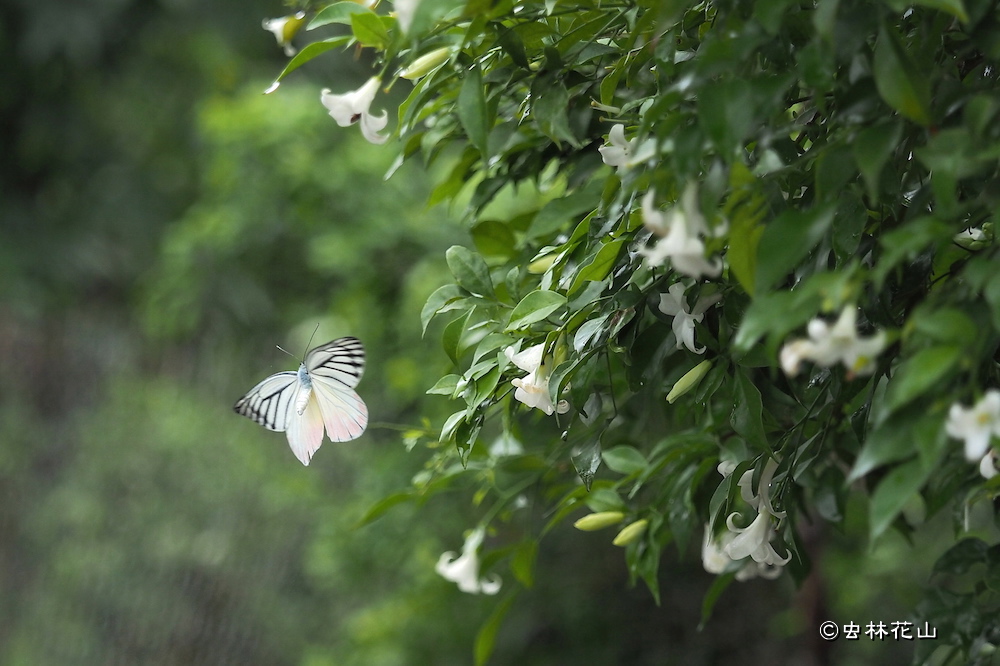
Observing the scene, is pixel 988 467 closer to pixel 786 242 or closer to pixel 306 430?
pixel 786 242

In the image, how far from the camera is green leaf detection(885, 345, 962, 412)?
36 cm

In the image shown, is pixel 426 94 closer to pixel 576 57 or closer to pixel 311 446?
pixel 576 57

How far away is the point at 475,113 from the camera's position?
556 millimetres

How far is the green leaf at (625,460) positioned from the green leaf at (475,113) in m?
0.38

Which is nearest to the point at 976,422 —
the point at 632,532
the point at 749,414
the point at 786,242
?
the point at 786,242

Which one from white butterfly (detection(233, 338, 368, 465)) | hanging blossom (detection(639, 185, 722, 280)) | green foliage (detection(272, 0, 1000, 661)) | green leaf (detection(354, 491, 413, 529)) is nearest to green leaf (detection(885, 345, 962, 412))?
green foliage (detection(272, 0, 1000, 661))

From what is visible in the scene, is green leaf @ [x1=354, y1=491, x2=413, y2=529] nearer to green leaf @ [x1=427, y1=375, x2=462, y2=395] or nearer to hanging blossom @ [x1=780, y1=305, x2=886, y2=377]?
green leaf @ [x1=427, y1=375, x2=462, y2=395]

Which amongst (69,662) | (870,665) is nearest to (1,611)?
(69,662)

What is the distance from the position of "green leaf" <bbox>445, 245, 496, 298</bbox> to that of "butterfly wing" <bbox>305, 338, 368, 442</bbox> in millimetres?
116

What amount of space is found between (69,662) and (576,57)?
8.57ft

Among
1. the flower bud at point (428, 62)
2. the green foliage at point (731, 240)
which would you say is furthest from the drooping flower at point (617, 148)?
the flower bud at point (428, 62)

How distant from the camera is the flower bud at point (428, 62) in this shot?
63 centimetres

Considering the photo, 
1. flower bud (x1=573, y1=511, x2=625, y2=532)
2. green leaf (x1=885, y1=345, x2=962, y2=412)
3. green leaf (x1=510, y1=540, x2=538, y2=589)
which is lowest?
green leaf (x1=510, y1=540, x2=538, y2=589)

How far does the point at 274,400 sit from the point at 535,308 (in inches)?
14.1
